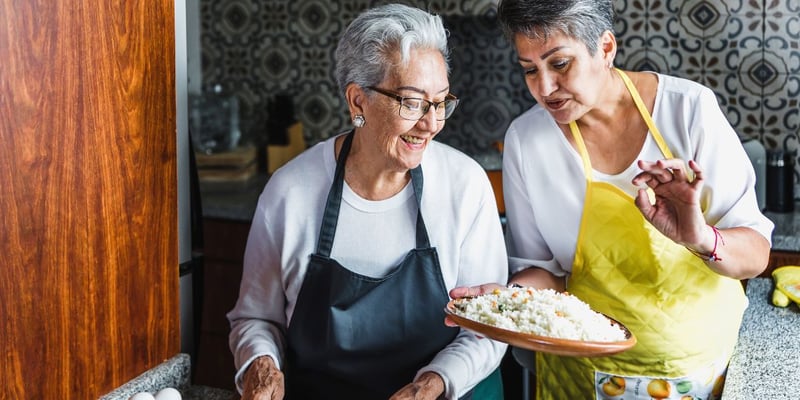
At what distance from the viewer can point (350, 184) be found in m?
1.74

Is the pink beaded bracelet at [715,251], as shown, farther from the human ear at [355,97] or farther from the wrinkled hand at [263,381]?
the wrinkled hand at [263,381]

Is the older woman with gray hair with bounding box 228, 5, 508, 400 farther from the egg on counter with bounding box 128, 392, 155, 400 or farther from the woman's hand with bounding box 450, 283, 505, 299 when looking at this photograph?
the egg on counter with bounding box 128, 392, 155, 400

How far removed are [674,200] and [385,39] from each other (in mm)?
602

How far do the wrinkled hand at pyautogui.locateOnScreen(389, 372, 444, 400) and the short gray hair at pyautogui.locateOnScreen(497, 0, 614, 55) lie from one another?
663mm

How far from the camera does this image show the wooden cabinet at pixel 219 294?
3.11 m

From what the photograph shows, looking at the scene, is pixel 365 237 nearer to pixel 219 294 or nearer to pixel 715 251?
pixel 715 251

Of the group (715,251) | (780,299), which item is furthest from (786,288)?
(715,251)

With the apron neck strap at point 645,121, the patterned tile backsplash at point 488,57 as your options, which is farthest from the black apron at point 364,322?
the patterned tile backsplash at point 488,57

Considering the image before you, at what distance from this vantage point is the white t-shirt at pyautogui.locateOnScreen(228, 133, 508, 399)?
5.56 ft

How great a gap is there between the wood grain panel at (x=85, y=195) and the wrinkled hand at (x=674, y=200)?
32.0 inches

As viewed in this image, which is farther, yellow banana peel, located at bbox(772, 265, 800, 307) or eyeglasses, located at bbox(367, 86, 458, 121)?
yellow banana peel, located at bbox(772, 265, 800, 307)

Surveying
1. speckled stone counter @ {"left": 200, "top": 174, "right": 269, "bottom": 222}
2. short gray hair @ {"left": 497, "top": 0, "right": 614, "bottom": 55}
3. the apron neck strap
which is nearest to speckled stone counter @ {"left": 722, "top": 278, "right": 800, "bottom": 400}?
the apron neck strap

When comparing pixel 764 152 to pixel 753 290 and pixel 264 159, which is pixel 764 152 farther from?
pixel 264 159

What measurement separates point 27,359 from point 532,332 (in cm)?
76
